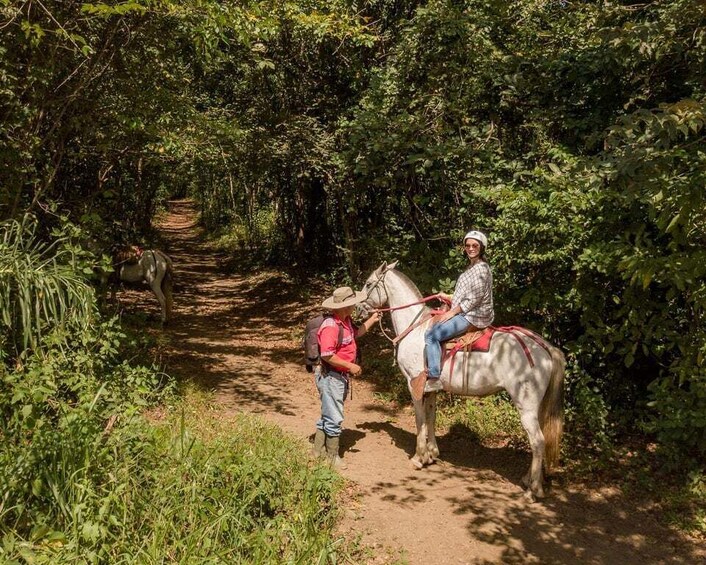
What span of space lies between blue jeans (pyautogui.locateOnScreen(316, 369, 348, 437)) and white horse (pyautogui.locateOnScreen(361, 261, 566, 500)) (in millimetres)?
969

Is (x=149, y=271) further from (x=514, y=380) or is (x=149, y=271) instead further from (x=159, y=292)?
(x=514, y=380)

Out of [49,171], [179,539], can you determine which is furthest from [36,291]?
[49,171]

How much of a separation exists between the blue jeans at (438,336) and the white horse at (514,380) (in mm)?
202

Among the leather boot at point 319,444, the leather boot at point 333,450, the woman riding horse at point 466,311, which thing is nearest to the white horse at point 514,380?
the woman riding horse at point 466,311

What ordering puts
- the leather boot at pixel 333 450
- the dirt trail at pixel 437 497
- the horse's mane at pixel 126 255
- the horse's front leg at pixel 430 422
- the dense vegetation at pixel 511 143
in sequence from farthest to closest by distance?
the horse's mane at pixel 126 255, the horse's front leg at pixel 430 422, the leather boot at pixel 333 450, the dense vegetation at pixel 511 143, the dirt trail at pixel 437 497

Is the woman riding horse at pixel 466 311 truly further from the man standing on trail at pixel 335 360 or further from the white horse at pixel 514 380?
the man standing on trail at pixel 335 360

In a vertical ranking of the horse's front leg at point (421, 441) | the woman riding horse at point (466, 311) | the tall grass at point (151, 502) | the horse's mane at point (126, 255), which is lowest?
the horse's front leg at point (421, 441)

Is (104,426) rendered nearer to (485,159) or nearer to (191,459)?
(191,459)

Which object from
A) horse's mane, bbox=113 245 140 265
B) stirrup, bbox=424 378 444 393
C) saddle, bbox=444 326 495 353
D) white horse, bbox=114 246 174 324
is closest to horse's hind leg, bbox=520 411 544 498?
saddle, bbox=444 326 495 353

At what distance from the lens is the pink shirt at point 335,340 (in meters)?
5.79

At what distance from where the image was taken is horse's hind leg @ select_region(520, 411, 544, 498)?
5906 millimetres

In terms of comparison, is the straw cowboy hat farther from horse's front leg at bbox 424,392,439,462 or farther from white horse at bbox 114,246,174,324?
white horse at bbox 114,246,174,324

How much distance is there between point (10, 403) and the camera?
171 inches

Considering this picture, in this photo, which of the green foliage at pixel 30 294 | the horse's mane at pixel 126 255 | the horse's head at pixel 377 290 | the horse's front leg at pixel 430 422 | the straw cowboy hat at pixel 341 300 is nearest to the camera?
the green foliage at pixel 30 294
